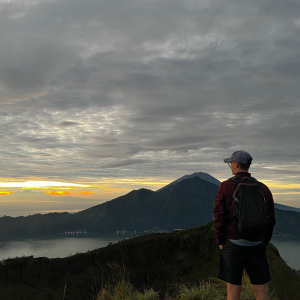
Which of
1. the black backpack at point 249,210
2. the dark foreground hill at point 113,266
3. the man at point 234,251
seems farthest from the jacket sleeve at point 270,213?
the dark foreground hill at point 113,266

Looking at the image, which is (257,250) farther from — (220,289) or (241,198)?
(220,289)

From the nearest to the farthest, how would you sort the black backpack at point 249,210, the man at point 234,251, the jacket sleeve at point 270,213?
the black backpack at point 249,210 < the man at point 234,251 < the jacket sleeve at point 270,213

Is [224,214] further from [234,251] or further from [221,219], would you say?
[234,251]

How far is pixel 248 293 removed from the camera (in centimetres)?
561

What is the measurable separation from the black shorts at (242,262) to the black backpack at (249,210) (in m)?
0.20

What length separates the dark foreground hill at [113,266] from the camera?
1406 cm

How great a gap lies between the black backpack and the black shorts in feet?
0.66

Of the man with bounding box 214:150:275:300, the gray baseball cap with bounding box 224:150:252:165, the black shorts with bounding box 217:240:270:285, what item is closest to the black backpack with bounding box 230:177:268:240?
the man with bounding box 214:150:275:300

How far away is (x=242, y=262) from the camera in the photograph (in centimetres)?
350

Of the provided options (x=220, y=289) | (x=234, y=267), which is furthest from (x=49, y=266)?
(x=234, y=267)

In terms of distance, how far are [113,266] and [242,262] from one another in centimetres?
1262

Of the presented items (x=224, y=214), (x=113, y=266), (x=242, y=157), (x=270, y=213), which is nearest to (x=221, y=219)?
(x=224, y=214)

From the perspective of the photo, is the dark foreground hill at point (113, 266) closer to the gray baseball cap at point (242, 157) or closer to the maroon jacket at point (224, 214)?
the maroon jacket at point (224, 214)

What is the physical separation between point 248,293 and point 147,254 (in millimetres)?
10810
